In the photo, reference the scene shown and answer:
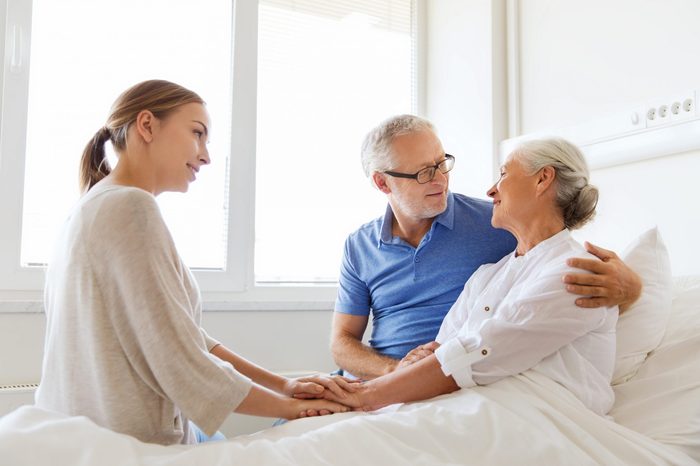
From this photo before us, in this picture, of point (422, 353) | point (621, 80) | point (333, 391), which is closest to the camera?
point (333, 391)

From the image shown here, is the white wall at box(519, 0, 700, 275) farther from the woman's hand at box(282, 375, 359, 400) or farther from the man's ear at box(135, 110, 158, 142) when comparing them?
the man's ear at box(135, 110, 158, 142)

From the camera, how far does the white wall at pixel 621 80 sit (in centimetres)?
191

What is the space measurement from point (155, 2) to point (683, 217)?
83.5 inches

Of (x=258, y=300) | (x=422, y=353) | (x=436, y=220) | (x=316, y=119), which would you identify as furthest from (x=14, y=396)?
(x=316, y=119)

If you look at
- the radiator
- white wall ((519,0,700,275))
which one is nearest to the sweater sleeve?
the radiator

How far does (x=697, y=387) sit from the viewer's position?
50.9 inches

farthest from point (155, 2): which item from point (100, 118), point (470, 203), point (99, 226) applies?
point (99, 226)

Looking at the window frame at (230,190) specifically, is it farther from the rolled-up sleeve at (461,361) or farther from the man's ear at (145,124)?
the rolled-up sleeve at (461,361)

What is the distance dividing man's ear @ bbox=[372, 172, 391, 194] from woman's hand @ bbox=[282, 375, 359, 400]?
29.2 inches

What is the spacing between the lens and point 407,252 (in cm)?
192

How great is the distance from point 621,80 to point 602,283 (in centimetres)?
114

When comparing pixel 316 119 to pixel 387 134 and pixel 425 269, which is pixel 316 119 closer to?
pixel 387 134

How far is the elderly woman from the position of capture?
50.1 inches

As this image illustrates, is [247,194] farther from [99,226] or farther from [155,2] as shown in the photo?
[99,226]
